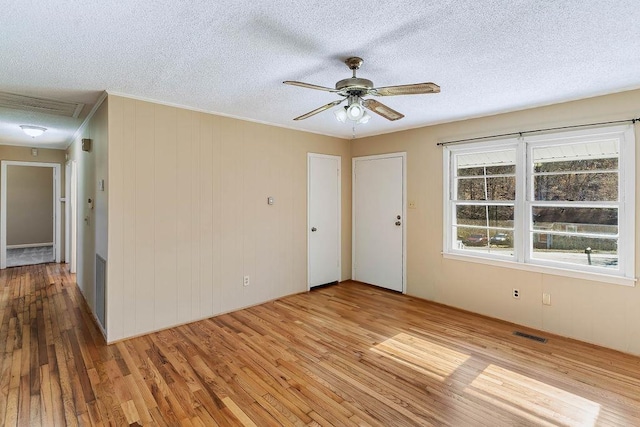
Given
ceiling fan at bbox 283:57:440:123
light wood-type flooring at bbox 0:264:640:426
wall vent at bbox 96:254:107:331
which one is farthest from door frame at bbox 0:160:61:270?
ceiling fan at bbox 283:57:440:123

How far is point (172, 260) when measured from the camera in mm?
3566

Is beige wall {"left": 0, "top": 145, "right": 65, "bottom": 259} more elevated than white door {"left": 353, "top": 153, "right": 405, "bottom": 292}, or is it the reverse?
beige wall {"left": 0, "top": 145, "right": 65, "bottom": 259}

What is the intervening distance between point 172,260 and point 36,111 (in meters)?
2.40

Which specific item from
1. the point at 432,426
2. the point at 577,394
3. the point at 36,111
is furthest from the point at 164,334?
the point at 577,394

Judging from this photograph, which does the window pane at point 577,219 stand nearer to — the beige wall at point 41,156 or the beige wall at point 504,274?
the beige wall at point 504,274

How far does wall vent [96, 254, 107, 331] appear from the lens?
3326 millimetres

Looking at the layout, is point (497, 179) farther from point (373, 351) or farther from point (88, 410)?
point (88, 410)

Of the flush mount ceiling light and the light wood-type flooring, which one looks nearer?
the light wood-type flooring

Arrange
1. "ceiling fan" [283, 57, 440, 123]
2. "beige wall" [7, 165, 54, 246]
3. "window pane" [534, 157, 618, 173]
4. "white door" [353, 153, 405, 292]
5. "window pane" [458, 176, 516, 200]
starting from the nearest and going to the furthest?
"ceiling fan" [283, 57, 440, 123] < "window pane" [534, 157, 618, 173] < "window pane" [458, 176, 516, 200] < "white door" [353, 153, 405, 292] < "beige wall" [7, 165, 54, 246]

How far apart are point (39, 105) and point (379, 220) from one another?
14.5ft

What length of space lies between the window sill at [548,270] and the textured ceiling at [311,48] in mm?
1726

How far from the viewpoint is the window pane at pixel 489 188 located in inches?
149

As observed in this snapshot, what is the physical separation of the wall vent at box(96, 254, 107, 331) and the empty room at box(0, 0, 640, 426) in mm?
59

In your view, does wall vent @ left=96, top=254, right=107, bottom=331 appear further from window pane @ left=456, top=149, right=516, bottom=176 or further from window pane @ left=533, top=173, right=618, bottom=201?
window pane @ left=533, top=173, right=618, bottom=201
